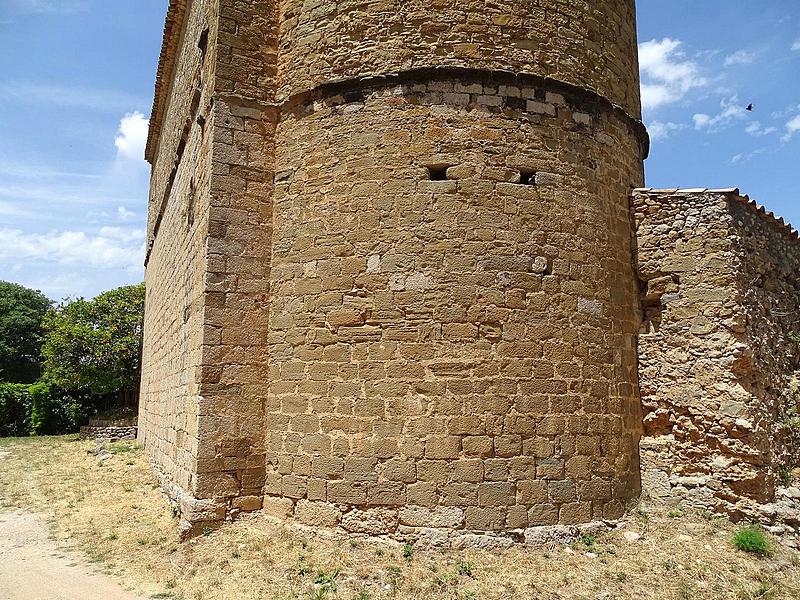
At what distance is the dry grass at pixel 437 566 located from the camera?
5.71 meters

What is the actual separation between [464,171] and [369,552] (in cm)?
401

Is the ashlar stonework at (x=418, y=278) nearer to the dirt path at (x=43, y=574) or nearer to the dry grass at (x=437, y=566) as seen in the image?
the dry grass at (x=437, y=566)

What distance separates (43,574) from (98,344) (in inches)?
804

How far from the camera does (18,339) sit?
1505 inches

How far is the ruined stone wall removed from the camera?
7137 mm

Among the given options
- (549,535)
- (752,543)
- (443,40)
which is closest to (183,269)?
(443,40)

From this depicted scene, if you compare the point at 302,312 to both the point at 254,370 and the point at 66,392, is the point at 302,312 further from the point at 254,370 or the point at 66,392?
the point at 66,392

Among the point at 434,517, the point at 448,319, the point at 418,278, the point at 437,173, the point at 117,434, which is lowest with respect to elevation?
the point at 117,434

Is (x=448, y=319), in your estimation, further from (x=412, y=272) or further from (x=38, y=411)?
(x=38, y=411)

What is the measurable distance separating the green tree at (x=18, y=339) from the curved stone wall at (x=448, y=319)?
34877 millimetres

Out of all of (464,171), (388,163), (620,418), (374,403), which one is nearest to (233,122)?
(388,163)

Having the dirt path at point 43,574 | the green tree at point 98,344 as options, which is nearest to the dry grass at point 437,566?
the dirt path at point 43,574

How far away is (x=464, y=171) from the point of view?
23.1 feet

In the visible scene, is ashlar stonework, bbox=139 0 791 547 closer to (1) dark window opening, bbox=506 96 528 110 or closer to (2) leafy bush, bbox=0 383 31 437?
(1) dark window opening, bbox=506 96 528 110
